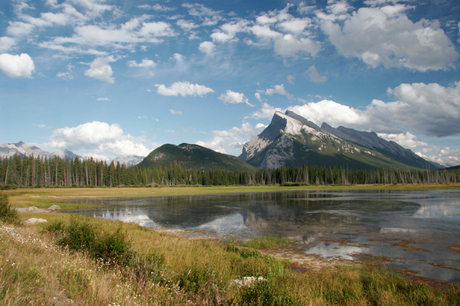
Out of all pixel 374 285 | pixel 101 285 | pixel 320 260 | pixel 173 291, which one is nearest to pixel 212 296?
pixel 173 291

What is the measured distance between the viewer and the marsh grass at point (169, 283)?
6.15m

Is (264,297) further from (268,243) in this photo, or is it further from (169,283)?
(268,243)

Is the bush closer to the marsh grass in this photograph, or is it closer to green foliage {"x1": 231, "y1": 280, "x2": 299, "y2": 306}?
the marsh grass

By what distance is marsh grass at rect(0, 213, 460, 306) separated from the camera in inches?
242

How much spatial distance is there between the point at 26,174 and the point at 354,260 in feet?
550

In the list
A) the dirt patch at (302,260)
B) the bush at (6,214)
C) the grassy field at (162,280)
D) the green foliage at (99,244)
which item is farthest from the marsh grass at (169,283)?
the bush at (6,214)

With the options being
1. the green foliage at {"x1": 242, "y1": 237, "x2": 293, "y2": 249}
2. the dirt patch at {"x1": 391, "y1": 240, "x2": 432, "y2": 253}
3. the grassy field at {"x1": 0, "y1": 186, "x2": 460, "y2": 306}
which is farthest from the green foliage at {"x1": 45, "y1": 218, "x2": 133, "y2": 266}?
the dirt patch at {"x1": 391, "y1": 240, "x2": 432, "y2": 253}

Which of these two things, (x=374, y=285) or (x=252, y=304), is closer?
(x=252, y=304)

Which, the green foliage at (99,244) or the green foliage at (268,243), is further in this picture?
the green foliage at (268,243)

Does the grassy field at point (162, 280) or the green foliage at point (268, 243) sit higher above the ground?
the grassy field at point (162, 280)

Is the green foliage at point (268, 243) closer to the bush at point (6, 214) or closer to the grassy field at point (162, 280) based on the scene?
the grassy field at point (162, 280)

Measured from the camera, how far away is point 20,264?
6926 mm

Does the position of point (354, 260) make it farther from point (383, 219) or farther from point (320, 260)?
point (383, 219)

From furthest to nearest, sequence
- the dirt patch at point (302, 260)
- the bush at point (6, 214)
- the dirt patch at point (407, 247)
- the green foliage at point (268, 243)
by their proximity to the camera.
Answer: the green foliage at point (268, 243), the dirt patch at point (407, 247), the bush at point (6, 214), the dirt patch at point (302, 260)
